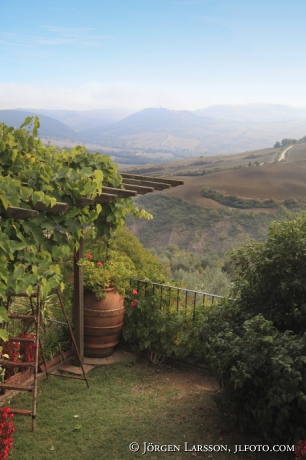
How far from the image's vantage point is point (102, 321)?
208 inches

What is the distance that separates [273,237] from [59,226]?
1.95 meters

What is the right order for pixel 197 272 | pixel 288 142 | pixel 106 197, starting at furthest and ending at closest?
pixel 288 142, pixel 197 272, pixel 106 197

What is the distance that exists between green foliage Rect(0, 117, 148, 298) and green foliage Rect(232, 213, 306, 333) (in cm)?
150

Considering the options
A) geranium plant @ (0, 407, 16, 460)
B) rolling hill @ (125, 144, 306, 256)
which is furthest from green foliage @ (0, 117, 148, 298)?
rolling hill @ (125, 144, 306, 256)

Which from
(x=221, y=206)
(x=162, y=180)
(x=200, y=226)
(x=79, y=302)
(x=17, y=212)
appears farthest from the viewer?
(x=221, y=206)

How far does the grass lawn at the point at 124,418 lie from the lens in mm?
3525

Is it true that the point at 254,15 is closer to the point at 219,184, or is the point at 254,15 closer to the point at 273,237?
the point at 219,184

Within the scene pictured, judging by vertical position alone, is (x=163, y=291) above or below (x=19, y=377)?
above

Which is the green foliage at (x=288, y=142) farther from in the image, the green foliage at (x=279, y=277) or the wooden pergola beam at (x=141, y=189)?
the wooden pergola beam at (x=141, y=189)

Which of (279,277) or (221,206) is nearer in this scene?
(279,277)

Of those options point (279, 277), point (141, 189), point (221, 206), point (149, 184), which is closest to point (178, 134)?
point (221, 206)

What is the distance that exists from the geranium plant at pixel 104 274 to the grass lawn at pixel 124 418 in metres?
0.96

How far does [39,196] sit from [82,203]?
55 cm

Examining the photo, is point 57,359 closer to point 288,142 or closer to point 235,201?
point 235,201
